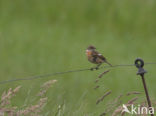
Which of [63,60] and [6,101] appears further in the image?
[63,60]

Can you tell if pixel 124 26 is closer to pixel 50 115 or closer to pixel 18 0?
pixel 18 0

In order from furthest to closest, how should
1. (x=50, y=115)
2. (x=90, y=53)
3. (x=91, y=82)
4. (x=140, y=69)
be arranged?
(x=91, y=82)
(x=90, y=53)
(x=50, y=115)
(x=140, y=69)

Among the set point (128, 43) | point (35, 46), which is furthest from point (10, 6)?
point (128, 43)

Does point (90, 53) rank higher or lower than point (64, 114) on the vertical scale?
higher

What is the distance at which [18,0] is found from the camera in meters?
13.7

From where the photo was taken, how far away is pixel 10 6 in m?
13.5

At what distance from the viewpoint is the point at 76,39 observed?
12.3 meters

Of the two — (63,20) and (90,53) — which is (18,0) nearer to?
(63,20)

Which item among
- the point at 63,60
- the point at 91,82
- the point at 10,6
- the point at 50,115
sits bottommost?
the point at 50,115

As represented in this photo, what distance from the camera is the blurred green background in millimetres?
10469

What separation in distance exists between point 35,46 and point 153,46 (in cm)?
281

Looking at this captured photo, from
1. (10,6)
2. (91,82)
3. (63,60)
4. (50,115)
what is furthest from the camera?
(10,6)

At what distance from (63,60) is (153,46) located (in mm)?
2523

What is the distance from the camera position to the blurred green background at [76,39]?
1047 centimetres
